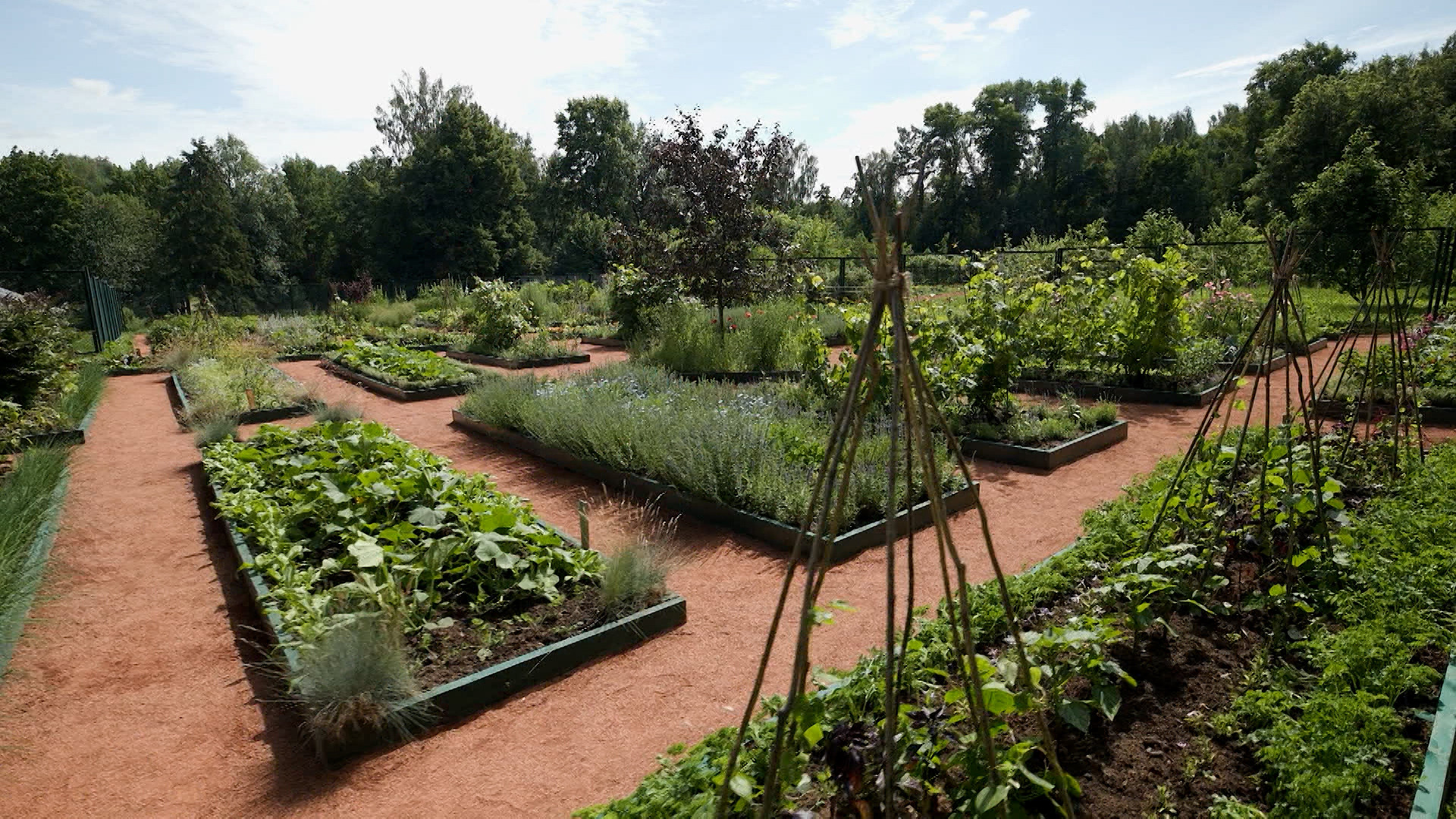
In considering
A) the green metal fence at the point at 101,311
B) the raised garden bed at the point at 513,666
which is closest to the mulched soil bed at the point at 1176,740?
the raised garden bed at the point at 513,666

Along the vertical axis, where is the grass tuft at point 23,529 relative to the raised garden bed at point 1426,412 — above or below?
above

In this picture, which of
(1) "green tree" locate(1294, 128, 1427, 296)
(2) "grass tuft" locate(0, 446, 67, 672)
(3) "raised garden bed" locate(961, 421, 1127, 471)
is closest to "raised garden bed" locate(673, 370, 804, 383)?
(3) "raised garden bed" locate(961, 421, 1127, 471)

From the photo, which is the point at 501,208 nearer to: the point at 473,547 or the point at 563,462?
the point at 563,462

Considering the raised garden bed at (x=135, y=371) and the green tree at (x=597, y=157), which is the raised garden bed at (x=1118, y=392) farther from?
the green tree at (x=597, y=157)

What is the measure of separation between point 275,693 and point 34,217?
4787 centimetres

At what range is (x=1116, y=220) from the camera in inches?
1833

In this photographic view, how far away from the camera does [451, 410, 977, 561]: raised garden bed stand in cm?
490

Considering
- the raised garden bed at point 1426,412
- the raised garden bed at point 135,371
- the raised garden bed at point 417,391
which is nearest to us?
the raised garden bed at point 1426,412

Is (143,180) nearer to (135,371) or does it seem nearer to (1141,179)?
(135,371)

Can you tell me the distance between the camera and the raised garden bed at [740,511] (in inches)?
193

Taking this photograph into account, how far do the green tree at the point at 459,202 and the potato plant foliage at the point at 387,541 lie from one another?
34.0 meters

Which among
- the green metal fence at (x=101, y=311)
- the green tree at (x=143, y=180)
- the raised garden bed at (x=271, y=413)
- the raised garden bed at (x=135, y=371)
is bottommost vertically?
the raised garden bed at (x=271, y=413)

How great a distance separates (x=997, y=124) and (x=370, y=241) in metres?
40.4

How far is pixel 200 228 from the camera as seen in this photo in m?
34.8
